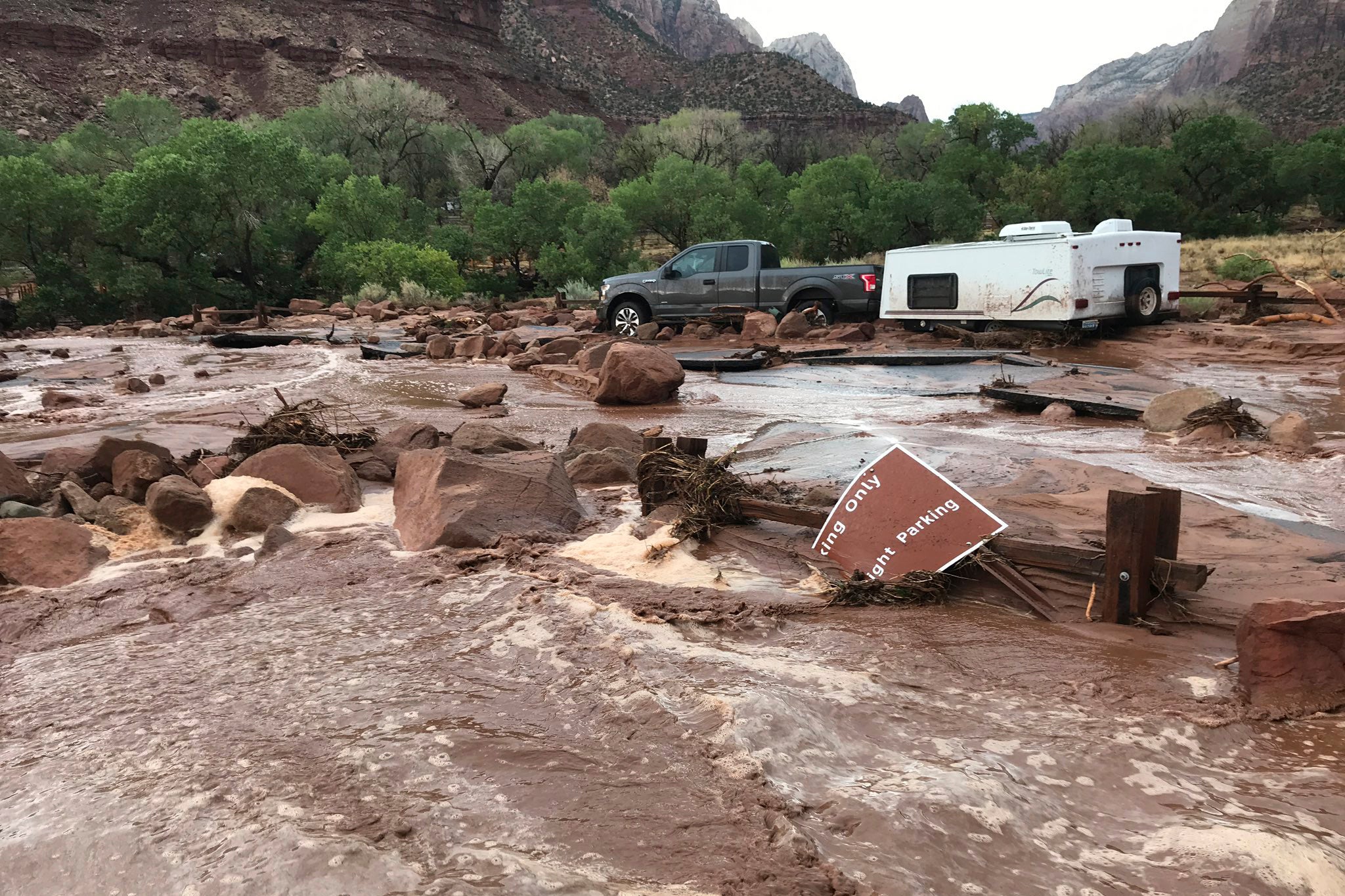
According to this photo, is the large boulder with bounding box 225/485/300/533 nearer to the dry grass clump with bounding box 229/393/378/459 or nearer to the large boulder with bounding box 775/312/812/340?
the dry grass clump with bounding box 229/393/378/459

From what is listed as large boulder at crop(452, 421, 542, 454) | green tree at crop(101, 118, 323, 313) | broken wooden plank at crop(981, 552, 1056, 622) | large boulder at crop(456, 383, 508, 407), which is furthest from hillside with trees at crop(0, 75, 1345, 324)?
broken wooden plank at crop(981, 552, 1056, 622)

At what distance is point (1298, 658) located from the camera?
10.8 ft

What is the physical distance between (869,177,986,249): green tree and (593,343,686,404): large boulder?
2493cm

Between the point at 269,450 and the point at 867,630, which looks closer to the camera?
the point at 867,630

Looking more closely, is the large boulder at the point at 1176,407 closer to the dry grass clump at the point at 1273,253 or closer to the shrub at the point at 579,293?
the dry grass clump at the point at 1273,253

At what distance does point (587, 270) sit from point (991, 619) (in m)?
30.6

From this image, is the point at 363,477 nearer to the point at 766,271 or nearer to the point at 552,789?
the point at 552,789

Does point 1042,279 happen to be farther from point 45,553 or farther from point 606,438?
point 45,553

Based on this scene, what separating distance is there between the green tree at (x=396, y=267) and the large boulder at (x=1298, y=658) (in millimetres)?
32293

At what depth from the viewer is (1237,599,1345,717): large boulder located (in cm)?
324

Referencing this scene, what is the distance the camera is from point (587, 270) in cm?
3366

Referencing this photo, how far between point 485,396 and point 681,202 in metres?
25.6

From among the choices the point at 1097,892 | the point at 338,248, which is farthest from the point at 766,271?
the point at 338,248

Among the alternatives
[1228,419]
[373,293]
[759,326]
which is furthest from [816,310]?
[373,293]
